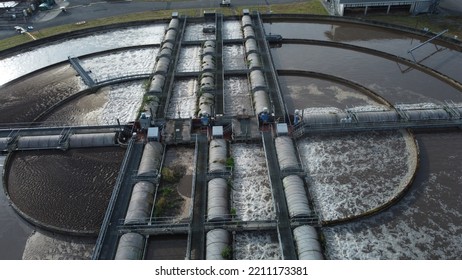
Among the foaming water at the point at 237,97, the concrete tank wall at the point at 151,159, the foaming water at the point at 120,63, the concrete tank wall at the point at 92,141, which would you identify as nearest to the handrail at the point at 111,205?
the concrete tank wall at the point at 151,159

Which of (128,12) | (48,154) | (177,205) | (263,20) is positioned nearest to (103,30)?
(128,12)

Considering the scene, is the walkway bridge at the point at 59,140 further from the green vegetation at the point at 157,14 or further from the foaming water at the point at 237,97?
the green vegetation at the point at 157,14

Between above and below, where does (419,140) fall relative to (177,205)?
above

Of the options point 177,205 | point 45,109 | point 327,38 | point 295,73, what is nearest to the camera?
point 177,205

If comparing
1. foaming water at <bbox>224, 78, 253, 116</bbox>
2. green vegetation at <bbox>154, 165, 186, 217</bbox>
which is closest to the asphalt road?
foaming water at <bbox>224, 78, 253, 116</bbox>

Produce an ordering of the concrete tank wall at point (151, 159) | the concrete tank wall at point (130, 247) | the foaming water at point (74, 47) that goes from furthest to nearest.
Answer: the foaming water at point (74, 47), the concrete tank wall at point (151, 159), the concrete tank wall at point (130, 247)

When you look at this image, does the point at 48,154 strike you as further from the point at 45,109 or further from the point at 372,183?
the point at 372,183

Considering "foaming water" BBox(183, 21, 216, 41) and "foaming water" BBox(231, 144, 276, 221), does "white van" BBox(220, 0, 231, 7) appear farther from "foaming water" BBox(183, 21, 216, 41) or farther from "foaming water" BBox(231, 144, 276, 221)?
"foaming water" BBox(231, 144, 276, 221)
